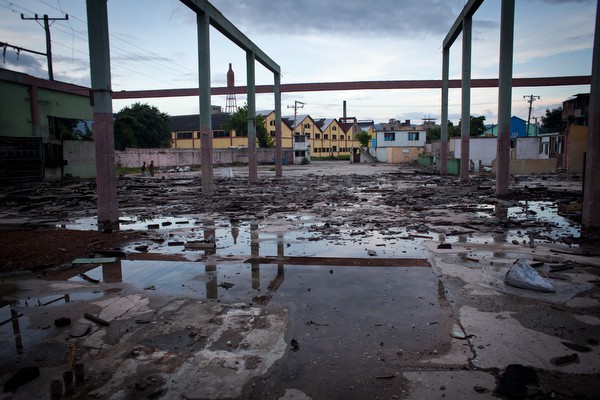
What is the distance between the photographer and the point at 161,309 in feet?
14.1

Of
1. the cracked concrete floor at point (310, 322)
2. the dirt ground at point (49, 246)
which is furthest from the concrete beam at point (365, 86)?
the cracked concrete floor at point (310, 322)

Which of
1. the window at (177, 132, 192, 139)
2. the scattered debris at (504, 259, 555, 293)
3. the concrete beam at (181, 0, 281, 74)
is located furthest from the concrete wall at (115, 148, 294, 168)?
the scattered debris at (504, 259, 555, 293)

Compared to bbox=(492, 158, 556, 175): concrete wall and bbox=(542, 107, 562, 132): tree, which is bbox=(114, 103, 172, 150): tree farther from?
bbox=(542, 107, 562, 132): tree

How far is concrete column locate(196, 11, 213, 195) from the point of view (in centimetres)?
1662

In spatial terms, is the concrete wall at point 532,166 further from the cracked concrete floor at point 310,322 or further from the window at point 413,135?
the window at point 413,135

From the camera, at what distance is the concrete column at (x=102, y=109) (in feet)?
30.5

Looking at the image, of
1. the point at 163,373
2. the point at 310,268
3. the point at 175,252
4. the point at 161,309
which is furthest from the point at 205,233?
the point at 163,373

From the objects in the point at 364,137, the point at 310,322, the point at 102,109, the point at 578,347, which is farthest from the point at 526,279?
the point at 364,137

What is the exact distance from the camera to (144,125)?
54625 millimetres

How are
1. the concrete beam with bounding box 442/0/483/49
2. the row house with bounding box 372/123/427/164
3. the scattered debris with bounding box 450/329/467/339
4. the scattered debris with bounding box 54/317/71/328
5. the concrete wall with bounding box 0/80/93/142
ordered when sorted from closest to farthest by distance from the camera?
the scattered debris with bounding box 450/329/467/339
the scattered debris with bounding box 54/317/71/328
the concrete beam with bounding box 442/0/483/49
the concrete wall with bounding box 0/80/93/142
the row house with bounding box 372/123/427/164

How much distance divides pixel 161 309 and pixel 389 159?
6124cm

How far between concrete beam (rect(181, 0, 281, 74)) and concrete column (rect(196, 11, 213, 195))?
1.50 feet

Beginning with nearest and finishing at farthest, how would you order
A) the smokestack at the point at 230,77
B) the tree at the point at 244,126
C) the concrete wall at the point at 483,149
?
the concrete wall at the point at 483,149 < the smokestack at the point at 230,77 < the tree at the point at 244,126

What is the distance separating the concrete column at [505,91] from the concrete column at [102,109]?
1299 cm
